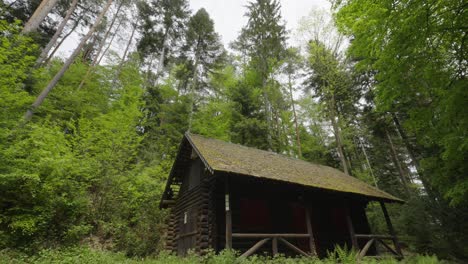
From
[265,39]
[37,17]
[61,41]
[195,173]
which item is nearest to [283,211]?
[195,173]

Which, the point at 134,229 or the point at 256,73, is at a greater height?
the point at 256,73

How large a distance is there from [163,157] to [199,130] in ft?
11.9

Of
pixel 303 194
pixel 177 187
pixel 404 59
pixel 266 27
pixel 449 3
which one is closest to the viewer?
pixel 449 3

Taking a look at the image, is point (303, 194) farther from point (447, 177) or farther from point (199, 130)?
point (199, 130)

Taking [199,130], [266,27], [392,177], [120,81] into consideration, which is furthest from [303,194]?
[120,81]

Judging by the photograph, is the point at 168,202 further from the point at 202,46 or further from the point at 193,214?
the point at 202,46

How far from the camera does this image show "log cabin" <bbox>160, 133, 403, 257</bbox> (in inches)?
348

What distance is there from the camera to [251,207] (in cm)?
1024

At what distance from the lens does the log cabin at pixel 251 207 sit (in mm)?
8844

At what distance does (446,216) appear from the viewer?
11.9 m

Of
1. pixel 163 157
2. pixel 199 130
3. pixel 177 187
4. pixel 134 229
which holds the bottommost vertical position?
pixel 134 229

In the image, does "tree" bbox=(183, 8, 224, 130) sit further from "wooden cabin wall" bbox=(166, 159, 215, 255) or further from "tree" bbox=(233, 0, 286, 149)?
"wooden cabin wall" bbox=(166, 159, 215, 255)

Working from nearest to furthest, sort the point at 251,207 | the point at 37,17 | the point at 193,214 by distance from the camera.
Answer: the point at 251,207 → the point at 193,214 → the point at 37,17

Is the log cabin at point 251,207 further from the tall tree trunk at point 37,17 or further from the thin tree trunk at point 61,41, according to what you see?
the thin tree trunk at point 61,41
